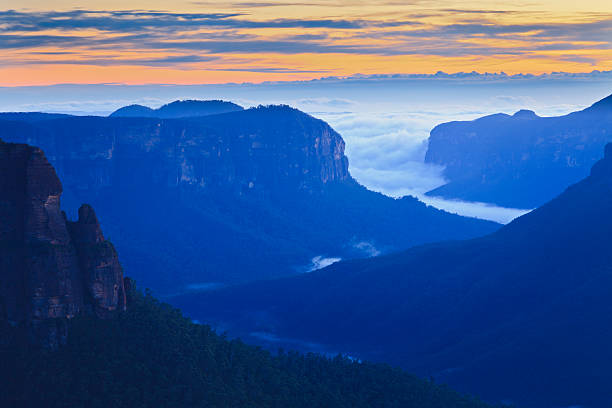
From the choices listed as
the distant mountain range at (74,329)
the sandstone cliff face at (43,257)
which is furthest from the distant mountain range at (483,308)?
the sandstone cliff face at (43,257)

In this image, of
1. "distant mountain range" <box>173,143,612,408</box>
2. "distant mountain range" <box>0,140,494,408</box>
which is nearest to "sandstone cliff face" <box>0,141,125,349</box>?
"distant mountain range" <box>0,140,494,408</box>

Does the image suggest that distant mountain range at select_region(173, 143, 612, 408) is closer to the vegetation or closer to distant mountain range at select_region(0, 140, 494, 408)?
the vegetation

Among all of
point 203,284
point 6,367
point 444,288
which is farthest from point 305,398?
point 203,284

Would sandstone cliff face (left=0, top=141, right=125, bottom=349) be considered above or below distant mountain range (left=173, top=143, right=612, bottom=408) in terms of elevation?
below

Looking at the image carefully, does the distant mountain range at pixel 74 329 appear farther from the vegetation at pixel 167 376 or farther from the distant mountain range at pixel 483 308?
the distant mountain range at pixel 483 308

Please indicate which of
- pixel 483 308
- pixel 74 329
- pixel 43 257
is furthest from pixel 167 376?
pixel 483 308

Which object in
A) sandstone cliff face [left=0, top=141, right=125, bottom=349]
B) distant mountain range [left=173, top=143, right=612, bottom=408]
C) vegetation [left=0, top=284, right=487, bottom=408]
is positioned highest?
distant mountain range [left=173, top=143, right=612, bottom=408]
